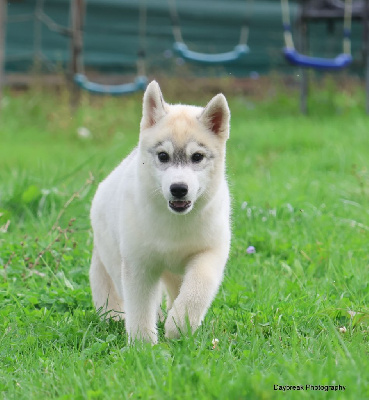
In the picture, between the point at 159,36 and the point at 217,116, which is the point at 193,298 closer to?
the point at 217,116

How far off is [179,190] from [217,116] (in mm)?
521

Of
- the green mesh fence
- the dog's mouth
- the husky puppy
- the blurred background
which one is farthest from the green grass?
the green mesh fence

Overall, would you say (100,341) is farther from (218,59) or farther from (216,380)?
(218,59)

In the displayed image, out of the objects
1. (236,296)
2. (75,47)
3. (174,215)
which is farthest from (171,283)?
(75,47)

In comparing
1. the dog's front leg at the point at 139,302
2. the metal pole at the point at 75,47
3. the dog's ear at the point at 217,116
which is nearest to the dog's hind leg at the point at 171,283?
the dog's front leg at the point at 139,302

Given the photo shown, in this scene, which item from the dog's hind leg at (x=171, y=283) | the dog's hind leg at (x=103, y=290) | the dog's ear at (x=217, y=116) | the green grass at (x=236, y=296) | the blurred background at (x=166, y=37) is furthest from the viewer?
the blurred background at (x=166, y=37)

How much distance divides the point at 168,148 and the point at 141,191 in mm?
251

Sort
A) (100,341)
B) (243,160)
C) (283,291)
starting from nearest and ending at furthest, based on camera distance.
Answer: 1. (100,341)
2. (283,291)
3. (243,160)

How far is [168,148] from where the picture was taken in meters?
3.39

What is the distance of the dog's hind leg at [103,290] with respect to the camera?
152 inches

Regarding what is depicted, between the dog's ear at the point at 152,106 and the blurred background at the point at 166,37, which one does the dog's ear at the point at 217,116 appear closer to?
the dog's ear at the point at 152,106

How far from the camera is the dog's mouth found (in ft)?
10.8

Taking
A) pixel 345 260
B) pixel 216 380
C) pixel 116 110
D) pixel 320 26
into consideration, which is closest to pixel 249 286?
pixel 345 260

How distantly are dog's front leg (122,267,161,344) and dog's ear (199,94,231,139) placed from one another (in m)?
0.76
